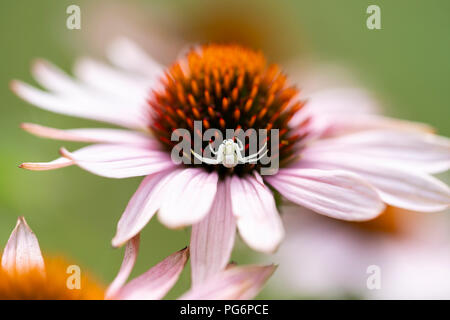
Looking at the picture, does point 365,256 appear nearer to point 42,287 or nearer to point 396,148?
point 396,148

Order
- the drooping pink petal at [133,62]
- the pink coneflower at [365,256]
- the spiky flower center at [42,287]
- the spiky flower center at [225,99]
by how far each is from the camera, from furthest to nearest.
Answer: the drooping pink petal at [133,62] → the pink coneflower at [365,256] → the spiky flower center at [225,99] → the spiky flower center at [42,287]

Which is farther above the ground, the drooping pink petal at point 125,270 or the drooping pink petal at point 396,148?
the drooping pink petal at point 396,148

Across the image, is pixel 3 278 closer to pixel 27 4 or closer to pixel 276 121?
pixel 276 121

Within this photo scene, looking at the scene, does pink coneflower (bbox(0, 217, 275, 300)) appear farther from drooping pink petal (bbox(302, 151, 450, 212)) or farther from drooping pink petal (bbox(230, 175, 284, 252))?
drooping pink petal (bbox(302, 151, 450, 212))

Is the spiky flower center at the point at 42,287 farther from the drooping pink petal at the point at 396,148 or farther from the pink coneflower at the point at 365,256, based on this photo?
the pink coneflower at the point at 365,256

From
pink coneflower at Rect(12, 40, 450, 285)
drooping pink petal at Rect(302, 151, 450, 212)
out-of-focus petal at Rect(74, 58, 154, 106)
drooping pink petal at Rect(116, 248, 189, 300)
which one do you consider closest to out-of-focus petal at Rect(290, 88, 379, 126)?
pink coneflower at Rect(12, 40, 450, 285)

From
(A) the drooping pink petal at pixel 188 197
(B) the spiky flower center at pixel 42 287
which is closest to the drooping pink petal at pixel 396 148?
(A) the drooping pink petal at pixel 188 197
